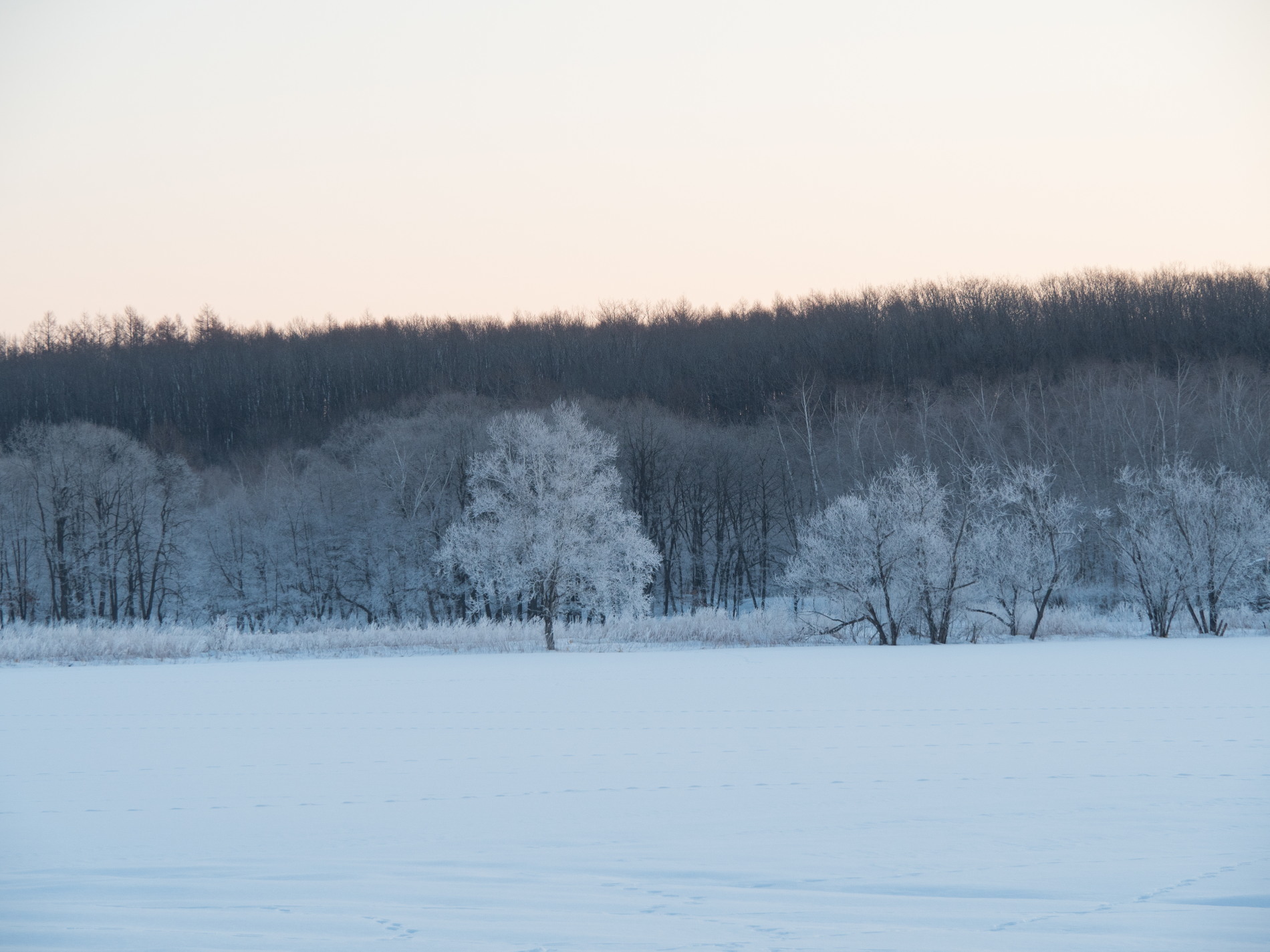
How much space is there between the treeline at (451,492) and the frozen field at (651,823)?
30.7m

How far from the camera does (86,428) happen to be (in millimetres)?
52875

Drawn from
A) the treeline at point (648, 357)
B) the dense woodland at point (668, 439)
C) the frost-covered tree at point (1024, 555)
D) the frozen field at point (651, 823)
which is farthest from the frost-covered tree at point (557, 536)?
the treeline at point (648, 357)

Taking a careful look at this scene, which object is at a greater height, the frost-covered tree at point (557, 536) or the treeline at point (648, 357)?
the treeline at point (648, 357)

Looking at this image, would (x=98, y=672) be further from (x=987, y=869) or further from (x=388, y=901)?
(x=987, y=869)

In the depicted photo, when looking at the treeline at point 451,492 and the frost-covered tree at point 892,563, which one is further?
the treeline at point 451,492

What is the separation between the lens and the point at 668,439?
5644 centimetres

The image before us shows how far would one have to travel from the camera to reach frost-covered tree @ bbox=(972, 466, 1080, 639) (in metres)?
30.2

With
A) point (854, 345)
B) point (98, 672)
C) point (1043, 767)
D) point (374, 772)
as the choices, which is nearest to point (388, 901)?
point (374, 772)

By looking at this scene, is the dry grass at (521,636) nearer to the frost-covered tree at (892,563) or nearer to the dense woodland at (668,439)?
the frost-covered tree at (892,563)

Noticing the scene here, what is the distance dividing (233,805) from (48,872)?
6.89 feet

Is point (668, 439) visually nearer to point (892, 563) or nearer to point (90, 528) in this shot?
→ point (892, 563)

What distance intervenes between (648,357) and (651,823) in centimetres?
7252

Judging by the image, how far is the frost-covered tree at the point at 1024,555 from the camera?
30203 millimetres

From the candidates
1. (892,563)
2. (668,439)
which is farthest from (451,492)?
(892,563)
